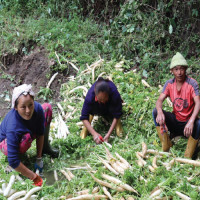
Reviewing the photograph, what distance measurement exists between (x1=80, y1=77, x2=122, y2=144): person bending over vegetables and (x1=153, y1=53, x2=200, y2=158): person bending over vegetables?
753 millimetres

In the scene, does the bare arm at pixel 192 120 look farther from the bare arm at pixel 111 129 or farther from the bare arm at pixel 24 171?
the bare arm at pixel 24 171

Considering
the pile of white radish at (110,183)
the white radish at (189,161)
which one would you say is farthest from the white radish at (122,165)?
the white radish at (189,161)

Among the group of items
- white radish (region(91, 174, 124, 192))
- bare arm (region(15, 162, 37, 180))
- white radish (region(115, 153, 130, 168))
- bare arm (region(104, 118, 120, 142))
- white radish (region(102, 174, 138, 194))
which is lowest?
white radish (region(91, 174, 124, 192))

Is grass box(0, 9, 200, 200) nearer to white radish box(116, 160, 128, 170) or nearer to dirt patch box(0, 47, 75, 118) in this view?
white radish box(116, 160, 128, 170)

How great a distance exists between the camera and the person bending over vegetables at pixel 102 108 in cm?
416

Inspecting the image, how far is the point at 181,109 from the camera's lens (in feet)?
11.9

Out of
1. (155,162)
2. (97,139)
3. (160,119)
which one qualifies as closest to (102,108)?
(97,139)

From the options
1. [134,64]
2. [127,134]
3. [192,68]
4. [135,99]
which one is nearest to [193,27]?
[192,68]

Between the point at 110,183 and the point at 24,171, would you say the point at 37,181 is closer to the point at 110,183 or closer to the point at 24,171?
the point at 24,171

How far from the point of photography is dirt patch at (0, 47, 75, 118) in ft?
19.8

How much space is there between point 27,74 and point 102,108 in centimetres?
285

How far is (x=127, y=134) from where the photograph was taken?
4418mm

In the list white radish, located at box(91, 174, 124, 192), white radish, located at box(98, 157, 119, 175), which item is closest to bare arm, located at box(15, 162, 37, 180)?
white radish, located at box(91, 174, 124, 192)

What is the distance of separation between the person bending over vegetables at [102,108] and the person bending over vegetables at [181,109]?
0.75 m
